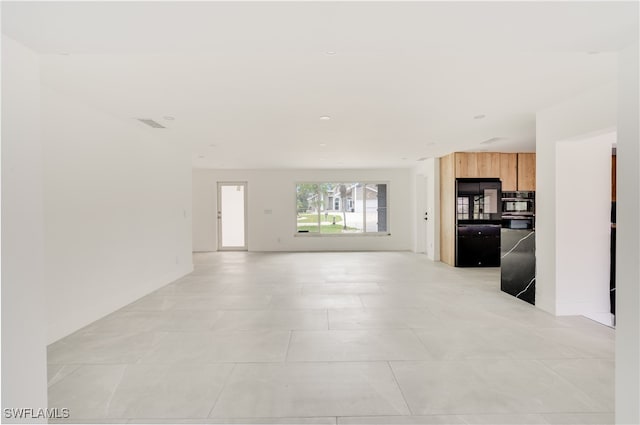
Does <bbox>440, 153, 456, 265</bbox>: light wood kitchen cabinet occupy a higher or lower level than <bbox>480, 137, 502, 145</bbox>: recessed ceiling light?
lower

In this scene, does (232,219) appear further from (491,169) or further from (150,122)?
(491,169)

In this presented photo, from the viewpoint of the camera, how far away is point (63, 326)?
10.6 ft

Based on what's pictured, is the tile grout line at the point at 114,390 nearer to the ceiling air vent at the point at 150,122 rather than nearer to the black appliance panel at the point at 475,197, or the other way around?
the ceiling air vent at the point at 150,122

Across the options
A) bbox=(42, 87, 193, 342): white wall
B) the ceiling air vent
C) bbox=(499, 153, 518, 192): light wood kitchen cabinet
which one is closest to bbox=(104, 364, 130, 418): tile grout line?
bbox=(42, 87, 193, 342): white wall

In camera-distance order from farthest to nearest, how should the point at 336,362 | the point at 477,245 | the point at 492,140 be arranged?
the point at 477,245 < the point at 492,140 < the point at 336,362

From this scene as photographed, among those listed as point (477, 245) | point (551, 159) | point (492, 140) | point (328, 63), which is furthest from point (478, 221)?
point (328, 63)

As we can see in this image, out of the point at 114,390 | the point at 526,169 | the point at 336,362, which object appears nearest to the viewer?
the point at 114,390

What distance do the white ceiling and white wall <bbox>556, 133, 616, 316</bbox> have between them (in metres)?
0.78

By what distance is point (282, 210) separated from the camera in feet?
31.0

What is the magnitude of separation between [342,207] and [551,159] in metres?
6.25

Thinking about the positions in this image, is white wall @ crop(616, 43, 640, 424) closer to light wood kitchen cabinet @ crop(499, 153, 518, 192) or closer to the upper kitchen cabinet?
light wood kitchen cabinet @ crop(499, 153, 518, 192)

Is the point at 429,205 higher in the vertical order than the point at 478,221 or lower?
higher

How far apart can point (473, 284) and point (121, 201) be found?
540 cm

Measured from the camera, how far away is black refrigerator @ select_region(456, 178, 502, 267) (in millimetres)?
6789
